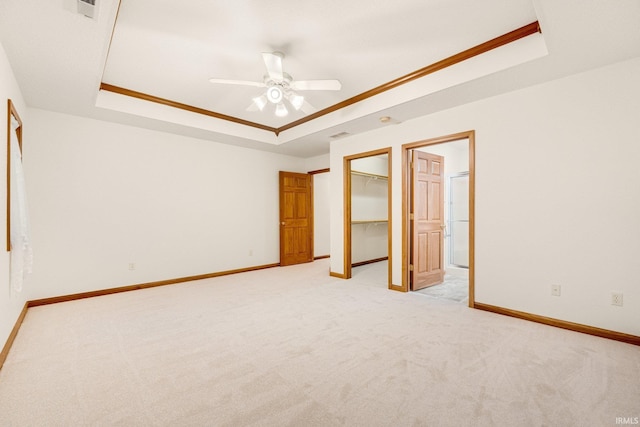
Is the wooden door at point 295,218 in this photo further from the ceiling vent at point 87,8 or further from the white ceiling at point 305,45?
the ceiling vent at point 87,8

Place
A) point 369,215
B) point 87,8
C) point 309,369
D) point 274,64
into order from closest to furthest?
point 87,8
point 309,369
point 274,64
point 369,215

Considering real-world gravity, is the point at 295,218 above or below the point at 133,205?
below

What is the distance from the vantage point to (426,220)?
14.6 feet

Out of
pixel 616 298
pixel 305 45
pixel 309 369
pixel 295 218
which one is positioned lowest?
pixel 309 369

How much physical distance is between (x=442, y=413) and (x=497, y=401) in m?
0.39

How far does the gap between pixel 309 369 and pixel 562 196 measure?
9.55 feet

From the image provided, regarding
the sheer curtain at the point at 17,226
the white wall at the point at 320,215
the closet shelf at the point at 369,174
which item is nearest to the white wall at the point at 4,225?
the sheer curtain at the point at 17,226

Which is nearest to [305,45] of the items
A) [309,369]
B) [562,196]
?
[309,369]

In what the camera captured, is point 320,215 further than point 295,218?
Yes

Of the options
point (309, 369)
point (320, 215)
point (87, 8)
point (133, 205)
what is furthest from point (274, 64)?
point (320, 215)

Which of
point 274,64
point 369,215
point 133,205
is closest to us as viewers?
point 274,64

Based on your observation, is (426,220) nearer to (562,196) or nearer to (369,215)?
(562,196)

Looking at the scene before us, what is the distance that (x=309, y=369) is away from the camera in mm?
2082

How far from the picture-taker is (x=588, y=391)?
179 cm
